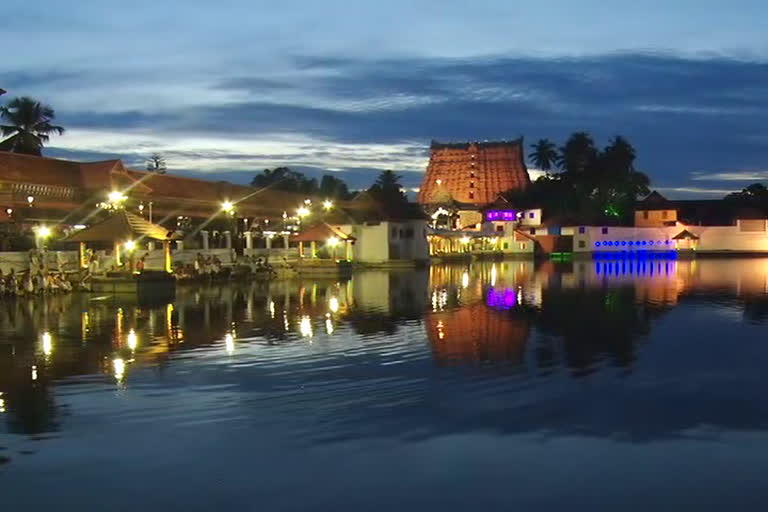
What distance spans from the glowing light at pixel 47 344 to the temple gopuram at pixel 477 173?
91.2 m

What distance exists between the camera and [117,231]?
30.2m

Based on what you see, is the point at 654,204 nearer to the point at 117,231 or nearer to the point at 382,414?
the point at 117,231

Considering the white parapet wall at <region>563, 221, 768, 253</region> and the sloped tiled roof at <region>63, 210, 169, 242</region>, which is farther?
the white parapet wall at <region>563, 221, 768, 253</region>

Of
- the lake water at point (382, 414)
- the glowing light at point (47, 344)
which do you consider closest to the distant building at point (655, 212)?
the lake water at point (382, 414)

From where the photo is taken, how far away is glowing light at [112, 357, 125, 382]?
1277 centimetres

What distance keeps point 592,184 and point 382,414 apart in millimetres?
84653

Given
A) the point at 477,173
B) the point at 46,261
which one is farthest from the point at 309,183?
the point at 46,261

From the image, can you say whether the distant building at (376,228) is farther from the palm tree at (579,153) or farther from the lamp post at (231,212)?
the palm tree at (579,153)

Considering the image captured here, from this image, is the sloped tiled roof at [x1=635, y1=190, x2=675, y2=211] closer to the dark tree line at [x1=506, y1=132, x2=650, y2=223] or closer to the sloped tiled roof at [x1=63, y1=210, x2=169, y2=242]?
the dark tree line at [x1=506, y1=132, x2=650, y2=223]

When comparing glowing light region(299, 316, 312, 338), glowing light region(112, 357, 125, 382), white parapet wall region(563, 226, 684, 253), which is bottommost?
glowing light region(299, 316, 312, 338)

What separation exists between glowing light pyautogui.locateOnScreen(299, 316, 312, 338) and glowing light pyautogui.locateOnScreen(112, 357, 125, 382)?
4.56 meters

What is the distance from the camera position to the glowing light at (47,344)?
15320 millimetres

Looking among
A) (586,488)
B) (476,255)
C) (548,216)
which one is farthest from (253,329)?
(548,216)

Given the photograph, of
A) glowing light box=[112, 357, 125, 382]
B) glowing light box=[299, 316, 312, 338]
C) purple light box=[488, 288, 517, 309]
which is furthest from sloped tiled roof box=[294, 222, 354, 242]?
glowing light box=[112, 357, 125, 382]
